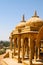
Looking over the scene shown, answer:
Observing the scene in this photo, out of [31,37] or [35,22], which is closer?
[31,37]

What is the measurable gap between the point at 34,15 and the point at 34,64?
589 centimetres

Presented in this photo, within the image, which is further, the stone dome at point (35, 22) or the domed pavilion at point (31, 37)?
the stone dome at point (35, 22)

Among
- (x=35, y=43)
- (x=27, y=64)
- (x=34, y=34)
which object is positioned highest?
(x=34, y=34)

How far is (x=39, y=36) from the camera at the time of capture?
13.1 metres

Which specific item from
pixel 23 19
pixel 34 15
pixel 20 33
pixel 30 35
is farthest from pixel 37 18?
pixel 23 19

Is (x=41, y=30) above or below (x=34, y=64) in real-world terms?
above

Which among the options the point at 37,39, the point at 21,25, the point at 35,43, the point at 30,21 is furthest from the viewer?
the point at 21,25

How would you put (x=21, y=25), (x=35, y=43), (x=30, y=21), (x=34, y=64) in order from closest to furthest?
(x=34, y=64)
(x=35, y=43)
(x=30, y=21)
(x=21, y=25)

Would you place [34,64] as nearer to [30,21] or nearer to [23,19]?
[30,21]

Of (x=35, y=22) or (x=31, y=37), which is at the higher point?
(x=35, y=22)

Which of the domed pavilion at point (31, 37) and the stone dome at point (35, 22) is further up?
the stone dome at point (35, 22)

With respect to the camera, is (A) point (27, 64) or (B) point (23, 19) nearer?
(A) point (27, 64)

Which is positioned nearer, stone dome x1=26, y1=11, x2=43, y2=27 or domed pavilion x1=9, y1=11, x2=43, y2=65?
domed pavilion x1=9, y1=11, x2=43, y2=65

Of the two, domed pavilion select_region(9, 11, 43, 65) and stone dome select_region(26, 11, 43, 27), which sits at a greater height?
stone dome select_region(26, 11, 43, 27)
